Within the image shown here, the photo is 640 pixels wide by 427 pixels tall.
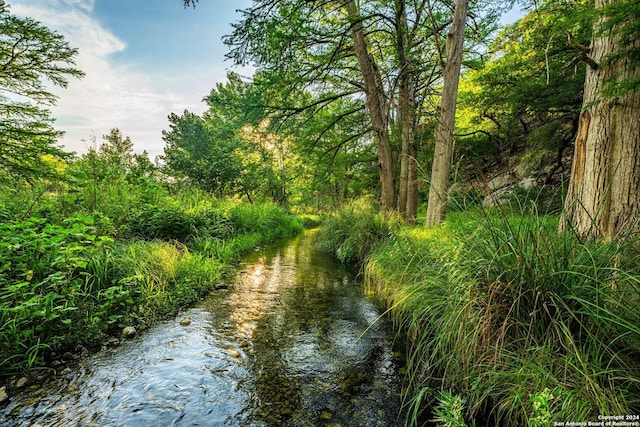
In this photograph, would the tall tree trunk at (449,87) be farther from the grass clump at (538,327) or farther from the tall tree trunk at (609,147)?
the grass clump at (538,327)

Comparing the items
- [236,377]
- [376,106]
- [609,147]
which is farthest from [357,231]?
[236,377]

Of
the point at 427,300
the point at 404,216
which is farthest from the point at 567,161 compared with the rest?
the point at 427,300

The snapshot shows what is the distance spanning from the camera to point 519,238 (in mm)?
2074

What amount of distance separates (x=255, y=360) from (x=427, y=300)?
6.10 feet

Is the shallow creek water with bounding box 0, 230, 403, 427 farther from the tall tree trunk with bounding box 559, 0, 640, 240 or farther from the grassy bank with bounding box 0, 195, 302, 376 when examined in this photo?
the tall tree trunk with bounding box 559, 0, 640, 240

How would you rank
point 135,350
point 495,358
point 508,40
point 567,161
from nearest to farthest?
point 495,358 < point 135,350 < point 508,40 < point 567,161

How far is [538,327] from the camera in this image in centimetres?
188

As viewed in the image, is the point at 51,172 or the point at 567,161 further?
the point at 567,161

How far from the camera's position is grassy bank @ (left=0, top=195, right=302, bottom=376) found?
2682 millimetres

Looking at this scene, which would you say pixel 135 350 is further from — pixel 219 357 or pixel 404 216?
pixel 404 216

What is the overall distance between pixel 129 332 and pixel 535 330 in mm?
3954

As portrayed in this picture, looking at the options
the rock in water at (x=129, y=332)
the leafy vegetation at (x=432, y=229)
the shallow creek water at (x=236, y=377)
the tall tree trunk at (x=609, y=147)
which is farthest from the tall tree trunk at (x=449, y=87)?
the rock in water at (x=129, y=332)

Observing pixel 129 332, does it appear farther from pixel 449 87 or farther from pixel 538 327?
pixel 449 87

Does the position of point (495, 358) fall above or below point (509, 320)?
below
